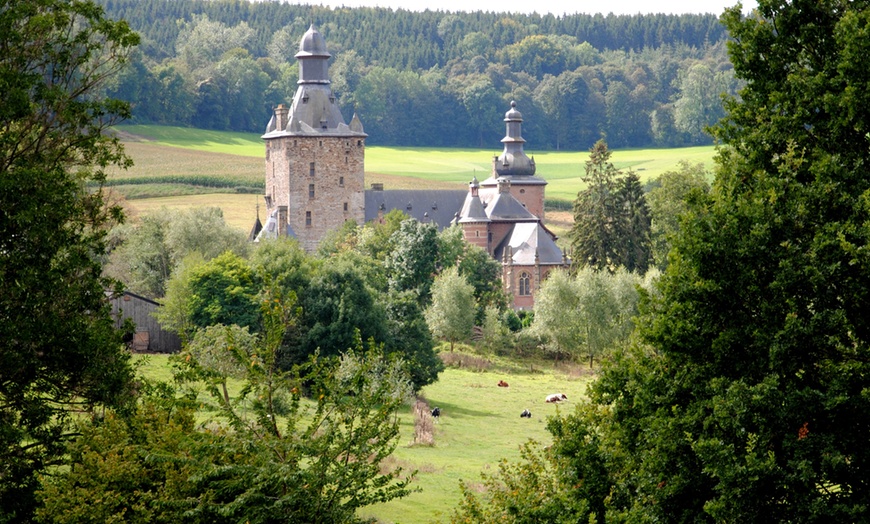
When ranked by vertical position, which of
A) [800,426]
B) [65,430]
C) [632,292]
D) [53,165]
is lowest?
[632,292]

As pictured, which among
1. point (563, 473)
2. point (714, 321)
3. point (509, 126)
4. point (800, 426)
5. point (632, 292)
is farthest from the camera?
point (509, 126)

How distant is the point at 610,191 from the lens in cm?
8325

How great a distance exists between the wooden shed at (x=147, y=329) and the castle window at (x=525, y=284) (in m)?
40.2

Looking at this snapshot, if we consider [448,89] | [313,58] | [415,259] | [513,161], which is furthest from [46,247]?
[448,89]

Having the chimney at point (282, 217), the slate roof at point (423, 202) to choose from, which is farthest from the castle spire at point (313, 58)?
the slate roof at point (423, 202)

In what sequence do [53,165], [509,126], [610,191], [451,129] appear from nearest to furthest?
[53,165], [610,191], [509,126], [451,129]

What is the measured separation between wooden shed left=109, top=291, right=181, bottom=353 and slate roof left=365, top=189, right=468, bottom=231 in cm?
4403

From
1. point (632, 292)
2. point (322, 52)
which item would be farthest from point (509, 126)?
point (632, 292)

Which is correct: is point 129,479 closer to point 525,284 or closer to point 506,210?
point 525,284

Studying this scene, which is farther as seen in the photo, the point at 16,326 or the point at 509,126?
the point at 509,126

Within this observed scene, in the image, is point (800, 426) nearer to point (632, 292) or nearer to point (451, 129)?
point (632, 292)

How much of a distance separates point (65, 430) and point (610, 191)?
6509cm

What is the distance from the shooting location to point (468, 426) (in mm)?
42312

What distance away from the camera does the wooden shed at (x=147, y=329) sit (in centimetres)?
5091
